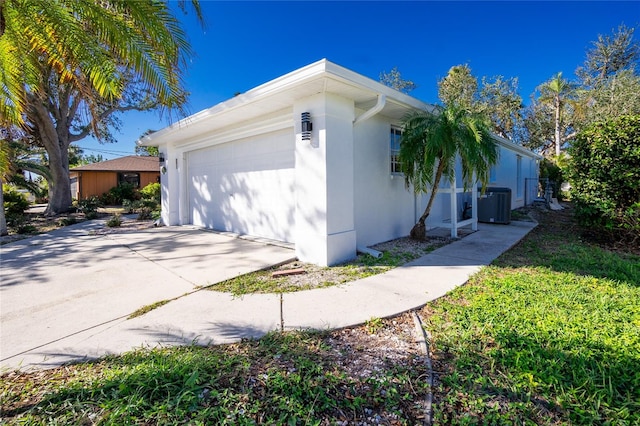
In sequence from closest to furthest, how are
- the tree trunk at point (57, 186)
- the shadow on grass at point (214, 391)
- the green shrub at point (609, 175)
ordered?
the shadow on grass at point (214, 391)
the green shrub at point (609, 175)
the tree trunk at point (57, 186)

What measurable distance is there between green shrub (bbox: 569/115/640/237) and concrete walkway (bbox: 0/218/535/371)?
2.40 metres

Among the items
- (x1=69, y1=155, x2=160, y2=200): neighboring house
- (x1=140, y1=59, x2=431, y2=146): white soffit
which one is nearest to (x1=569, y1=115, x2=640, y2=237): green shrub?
(x1=140, y1=59, x2=431, y2=146): white soffit

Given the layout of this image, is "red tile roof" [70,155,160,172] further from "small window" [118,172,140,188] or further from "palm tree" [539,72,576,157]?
"palm tree" [539,72,576,157]

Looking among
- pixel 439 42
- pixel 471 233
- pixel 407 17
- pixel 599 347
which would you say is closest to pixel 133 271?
pixel 599 347

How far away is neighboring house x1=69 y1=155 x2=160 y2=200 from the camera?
2131 cm

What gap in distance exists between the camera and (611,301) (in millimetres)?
3379

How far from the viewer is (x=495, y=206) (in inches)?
368

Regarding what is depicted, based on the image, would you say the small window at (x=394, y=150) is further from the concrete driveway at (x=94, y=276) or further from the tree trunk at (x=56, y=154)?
the tree trunk at (x=56, y=154)

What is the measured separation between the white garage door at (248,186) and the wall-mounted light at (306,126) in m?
1.22

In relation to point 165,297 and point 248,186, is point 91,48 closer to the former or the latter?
point 165,297

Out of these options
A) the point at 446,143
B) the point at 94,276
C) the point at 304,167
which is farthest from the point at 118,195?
the point at 446,143

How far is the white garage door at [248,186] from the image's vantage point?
259 inches

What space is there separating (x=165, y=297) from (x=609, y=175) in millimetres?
8389

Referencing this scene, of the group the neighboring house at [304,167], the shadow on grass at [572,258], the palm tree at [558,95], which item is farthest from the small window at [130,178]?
the palm tree at [558,95]
